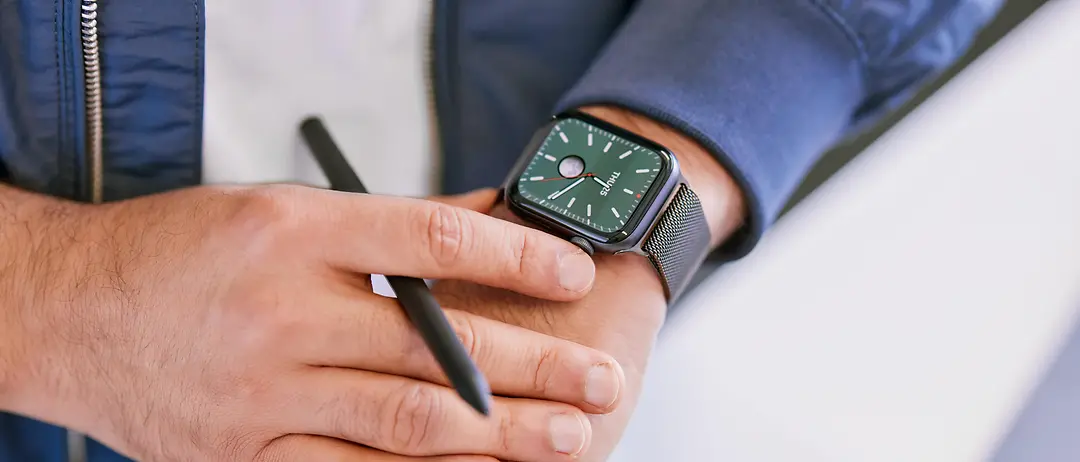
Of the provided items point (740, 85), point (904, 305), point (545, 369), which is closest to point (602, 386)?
point (545, 369)

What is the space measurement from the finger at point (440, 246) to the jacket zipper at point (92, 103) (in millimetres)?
208

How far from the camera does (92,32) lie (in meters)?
0.58

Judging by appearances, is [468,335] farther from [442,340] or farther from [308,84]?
[308,84]

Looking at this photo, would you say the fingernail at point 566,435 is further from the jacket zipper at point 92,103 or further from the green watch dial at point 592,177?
the jacket zipper at point 92,103

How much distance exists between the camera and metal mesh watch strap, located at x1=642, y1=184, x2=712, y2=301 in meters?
0.61

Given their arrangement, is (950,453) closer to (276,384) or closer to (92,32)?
(276,384)

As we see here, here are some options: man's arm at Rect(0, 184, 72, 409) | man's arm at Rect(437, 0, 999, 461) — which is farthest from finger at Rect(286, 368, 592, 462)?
man's arm at Rect(0, 184, 72, 409)

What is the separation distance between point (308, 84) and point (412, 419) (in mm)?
365

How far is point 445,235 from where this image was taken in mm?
532

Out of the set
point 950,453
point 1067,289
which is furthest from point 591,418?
point 1067,289

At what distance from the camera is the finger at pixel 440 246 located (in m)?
0.53

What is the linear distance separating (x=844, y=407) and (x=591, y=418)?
27 cm

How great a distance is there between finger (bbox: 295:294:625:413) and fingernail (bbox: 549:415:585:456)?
18mm

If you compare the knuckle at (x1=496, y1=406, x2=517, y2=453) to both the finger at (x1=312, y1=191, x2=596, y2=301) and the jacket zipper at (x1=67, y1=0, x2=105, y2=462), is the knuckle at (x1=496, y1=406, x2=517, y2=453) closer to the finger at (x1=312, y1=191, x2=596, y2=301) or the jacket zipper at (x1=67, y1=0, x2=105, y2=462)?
the finger at (x1=312, y1=191, x2=596, y2=301)
